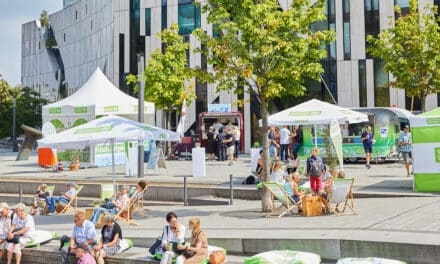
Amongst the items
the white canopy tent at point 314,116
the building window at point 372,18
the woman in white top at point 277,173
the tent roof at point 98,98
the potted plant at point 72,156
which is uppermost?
the building window at point 372,18

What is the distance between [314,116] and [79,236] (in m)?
9.78

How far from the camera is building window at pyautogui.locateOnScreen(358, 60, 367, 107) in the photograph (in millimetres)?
39094

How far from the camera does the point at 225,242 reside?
31.9 feet

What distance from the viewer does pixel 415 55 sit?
2642 cm

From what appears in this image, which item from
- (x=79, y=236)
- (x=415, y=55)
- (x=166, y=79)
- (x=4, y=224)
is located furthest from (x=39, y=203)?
(x=166, y=79)

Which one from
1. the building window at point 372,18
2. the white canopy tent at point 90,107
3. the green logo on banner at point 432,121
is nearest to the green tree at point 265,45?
the green logo on banner at point 432,121

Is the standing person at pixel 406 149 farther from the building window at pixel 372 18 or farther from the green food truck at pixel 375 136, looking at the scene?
the building window at pixel 372 18

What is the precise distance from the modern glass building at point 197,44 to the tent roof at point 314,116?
60.1ft

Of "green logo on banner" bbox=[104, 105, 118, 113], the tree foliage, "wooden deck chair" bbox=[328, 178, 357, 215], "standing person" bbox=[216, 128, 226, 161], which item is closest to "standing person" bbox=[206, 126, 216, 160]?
"standing person" bbox=[216, 128, 226, 161]

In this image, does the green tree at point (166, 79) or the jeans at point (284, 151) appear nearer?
the jeans at point (284, 151)

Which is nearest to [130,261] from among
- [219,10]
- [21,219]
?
[21,219]

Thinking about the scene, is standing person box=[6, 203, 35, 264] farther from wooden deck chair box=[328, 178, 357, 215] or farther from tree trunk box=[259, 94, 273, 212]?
wooden deck chair box=[328, 178, 357, 215]

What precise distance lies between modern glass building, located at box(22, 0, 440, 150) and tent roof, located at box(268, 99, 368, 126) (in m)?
18.3

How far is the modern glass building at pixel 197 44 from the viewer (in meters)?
38.8
